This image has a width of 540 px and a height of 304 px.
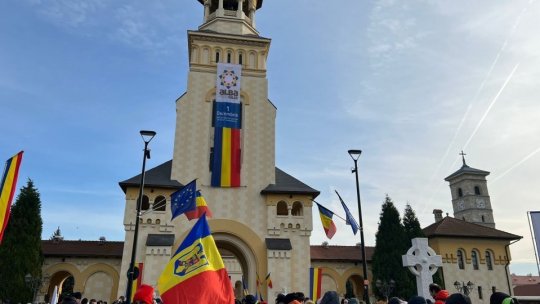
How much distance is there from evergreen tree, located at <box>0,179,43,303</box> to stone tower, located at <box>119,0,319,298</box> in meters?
7.57

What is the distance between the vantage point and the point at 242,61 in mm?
35156

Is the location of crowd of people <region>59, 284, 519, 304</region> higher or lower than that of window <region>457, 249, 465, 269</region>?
lower

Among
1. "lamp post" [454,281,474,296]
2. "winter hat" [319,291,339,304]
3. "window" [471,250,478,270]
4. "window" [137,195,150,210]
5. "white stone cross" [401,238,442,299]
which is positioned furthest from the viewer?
"window" [471,250,478,270]

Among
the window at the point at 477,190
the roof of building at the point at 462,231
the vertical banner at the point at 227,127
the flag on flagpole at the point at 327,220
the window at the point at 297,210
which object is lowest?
the flag on flagpole at the point at 327,220

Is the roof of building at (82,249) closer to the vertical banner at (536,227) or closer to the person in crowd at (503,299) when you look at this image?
the vertical banner at (536,227)

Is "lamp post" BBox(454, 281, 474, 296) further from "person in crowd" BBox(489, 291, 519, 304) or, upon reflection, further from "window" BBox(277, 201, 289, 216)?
"person in crowd" BBox(489, 291, 519, 304)

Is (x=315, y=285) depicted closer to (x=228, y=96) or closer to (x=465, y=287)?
(x=465, y=287)

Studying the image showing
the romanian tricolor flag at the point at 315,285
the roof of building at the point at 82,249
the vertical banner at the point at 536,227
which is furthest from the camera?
the roof of building at the point at 82,249

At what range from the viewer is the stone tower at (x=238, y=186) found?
28672mm

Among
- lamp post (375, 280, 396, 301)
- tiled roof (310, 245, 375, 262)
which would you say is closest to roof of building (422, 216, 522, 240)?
tiled roof (310, 245, 375, 262)

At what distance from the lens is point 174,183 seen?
2997 centimetres

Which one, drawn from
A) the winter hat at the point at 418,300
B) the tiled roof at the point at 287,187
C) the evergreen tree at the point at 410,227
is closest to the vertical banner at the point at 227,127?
the tiled roof at the point at 287,187

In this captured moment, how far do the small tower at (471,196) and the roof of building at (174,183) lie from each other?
172 feet

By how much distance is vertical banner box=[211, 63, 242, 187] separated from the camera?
31.0 meters
